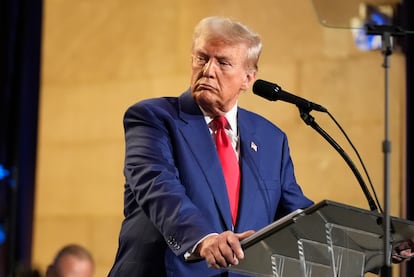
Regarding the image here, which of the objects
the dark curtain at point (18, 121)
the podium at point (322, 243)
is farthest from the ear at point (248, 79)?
the dark curtain at point (18, 121)

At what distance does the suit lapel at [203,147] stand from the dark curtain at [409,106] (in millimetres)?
1963

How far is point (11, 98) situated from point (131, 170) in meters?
3.03

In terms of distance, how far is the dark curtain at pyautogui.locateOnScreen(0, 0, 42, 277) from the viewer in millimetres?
5793

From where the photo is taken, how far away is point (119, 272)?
9.80 ft

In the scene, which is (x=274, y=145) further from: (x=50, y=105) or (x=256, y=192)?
(x=50, y=105)

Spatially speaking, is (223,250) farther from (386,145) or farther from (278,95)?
(278,95)

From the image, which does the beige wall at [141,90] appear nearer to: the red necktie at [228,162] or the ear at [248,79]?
the ear at [248,79]

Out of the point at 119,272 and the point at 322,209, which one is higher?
the point at 322,209

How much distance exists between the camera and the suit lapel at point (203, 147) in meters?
2.97

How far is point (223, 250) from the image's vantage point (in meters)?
2.52

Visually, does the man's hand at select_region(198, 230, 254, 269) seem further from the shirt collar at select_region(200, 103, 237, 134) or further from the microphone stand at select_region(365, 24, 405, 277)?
the shirt collar at select_region(200, 103, 237, 134)

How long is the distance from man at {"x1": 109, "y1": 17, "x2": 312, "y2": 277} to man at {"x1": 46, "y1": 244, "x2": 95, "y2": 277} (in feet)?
4.71

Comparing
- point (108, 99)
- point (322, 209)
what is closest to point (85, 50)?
point (108, 99)

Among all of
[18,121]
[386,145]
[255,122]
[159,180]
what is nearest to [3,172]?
[18,121]
